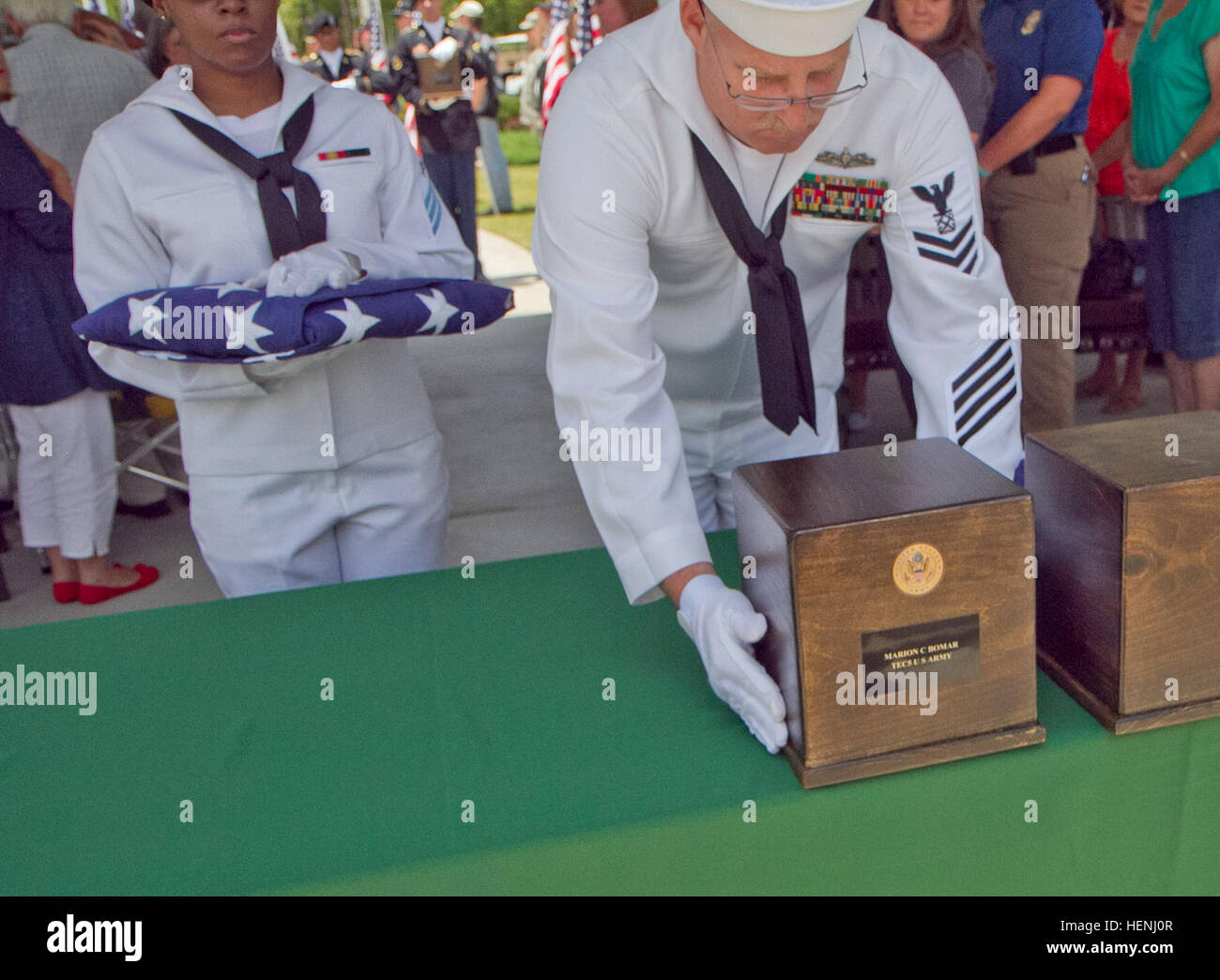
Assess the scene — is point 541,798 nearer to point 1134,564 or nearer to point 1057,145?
point 1134,564

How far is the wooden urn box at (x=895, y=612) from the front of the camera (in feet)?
2.97

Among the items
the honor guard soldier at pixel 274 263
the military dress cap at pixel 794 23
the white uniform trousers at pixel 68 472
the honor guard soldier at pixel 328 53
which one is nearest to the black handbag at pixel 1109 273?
the honor guard soldier at pixel 274 263

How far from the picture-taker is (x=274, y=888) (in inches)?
35.8

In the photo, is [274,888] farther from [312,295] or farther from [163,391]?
[163,391]

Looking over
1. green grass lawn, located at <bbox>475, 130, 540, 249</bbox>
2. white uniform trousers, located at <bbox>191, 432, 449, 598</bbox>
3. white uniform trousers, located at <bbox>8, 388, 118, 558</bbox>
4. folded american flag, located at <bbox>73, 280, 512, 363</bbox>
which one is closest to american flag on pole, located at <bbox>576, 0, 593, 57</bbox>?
green grass lawn, located at <bbox>475, 130, 540, 249</bbox>

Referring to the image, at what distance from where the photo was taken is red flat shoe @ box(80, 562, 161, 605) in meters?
3.01

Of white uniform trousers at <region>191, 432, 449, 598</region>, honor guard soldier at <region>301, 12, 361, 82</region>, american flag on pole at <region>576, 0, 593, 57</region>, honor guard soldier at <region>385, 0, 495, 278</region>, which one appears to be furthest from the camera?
honor guard soldier at <region>301, 12, 361, 82</region>

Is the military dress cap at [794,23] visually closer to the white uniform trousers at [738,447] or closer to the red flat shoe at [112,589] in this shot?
the white uniform trousers at [738,447]

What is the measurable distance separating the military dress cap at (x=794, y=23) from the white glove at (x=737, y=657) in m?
0.52

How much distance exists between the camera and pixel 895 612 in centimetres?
92

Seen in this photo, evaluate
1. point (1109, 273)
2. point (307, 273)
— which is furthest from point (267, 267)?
point (1109, 273)

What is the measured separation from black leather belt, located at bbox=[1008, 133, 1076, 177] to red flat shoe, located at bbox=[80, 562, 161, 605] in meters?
2.60

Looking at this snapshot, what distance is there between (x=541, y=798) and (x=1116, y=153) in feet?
11.1

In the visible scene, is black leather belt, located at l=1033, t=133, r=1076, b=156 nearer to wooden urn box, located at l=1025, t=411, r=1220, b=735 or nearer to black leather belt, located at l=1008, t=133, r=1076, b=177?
black leather belt, located at l=1008, t=133, r=1076, b=177
